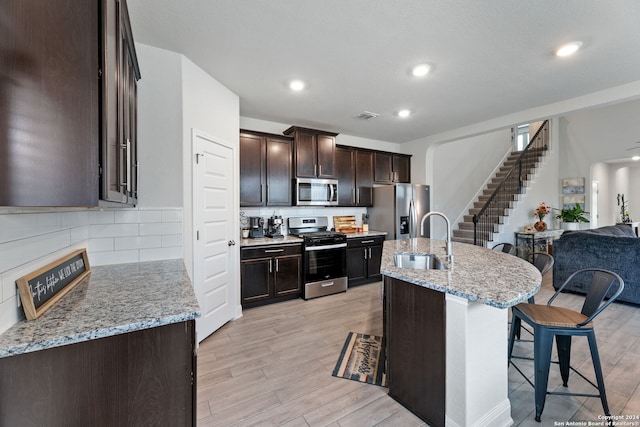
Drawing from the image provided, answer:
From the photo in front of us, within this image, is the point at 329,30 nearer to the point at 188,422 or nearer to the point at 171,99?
the point at 171,99

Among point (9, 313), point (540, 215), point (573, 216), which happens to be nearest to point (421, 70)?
point (9, 313)

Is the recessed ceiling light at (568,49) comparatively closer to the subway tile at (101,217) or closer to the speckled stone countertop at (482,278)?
the speckled stone countertop at (482,278)

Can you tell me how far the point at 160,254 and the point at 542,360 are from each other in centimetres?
283

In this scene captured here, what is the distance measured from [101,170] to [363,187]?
A: 426cm

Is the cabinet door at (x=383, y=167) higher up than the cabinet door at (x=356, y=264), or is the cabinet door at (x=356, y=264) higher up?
the cabinet door at (x=383, y=167)

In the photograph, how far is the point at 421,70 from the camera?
2.65 meters

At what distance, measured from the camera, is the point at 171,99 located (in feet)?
7.70

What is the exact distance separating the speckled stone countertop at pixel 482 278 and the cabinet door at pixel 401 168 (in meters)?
3.17

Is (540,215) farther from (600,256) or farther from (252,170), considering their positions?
(252,170)

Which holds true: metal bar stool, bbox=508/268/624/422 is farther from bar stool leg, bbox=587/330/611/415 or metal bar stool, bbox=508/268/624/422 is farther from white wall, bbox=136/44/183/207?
white wall, bbox=136/44/183/207

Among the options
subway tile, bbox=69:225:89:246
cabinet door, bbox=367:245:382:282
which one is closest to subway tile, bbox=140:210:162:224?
subway tile, bbox=69:225:89:246

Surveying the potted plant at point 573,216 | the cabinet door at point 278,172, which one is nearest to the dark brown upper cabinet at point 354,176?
the cabinet door at point 278,172

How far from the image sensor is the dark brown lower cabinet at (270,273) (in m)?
3.46

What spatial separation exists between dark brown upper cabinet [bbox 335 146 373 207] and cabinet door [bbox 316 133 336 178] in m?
0.23
